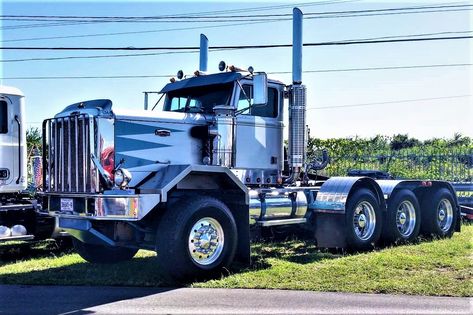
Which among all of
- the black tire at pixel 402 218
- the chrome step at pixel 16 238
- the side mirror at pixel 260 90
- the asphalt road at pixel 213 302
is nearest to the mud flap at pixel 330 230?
the black tire at pixel 402 218

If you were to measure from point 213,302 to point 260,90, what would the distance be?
3401 mm

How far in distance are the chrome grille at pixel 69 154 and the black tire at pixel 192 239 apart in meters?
1.22

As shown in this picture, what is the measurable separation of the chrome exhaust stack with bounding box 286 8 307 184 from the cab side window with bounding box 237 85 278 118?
12.8 inches

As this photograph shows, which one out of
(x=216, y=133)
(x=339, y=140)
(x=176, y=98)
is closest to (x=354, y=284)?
(x=216, y=133)

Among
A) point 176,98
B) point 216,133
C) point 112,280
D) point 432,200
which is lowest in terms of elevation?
point 112,280

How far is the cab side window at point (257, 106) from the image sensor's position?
9219 mm

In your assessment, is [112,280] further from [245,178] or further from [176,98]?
[176,98]

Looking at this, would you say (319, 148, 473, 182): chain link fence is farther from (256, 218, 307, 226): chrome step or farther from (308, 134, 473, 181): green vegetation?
(256, 218, 307, 226): chrome step

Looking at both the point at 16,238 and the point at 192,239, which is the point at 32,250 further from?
the point at 192,239

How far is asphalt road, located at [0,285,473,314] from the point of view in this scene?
609cm

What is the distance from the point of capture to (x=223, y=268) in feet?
26.1

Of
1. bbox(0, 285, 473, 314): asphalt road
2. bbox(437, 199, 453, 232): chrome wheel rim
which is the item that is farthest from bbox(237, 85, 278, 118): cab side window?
bbox(437, 199, 453, 232): chrome wheel rim

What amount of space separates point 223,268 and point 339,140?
55.1 feet

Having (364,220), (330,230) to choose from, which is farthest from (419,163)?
(330,230)
